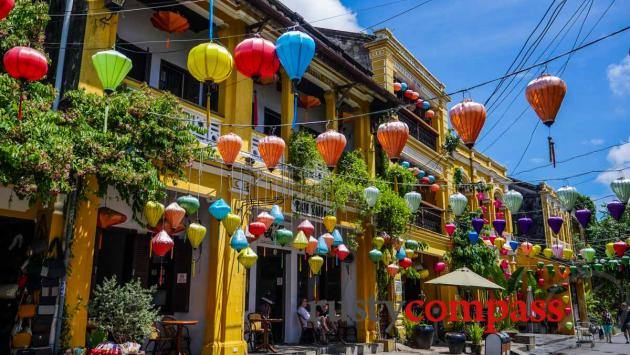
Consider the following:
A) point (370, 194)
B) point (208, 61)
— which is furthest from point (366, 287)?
point (208, 61)

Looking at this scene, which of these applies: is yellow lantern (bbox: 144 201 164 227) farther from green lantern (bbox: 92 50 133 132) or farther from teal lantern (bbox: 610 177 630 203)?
teal lantern (bbox: 610 177 630 203)

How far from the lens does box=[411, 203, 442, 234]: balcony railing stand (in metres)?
19.1

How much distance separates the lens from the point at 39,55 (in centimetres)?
635

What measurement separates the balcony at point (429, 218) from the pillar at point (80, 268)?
1268 centimetres

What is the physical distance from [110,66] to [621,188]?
11.2m

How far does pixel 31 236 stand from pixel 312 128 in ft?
28.8

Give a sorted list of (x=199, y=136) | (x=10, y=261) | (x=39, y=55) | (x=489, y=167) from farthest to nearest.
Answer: (x=489, y=167) → (x=199, y=136) → (x=10, y=261) → (x=39, y=55)

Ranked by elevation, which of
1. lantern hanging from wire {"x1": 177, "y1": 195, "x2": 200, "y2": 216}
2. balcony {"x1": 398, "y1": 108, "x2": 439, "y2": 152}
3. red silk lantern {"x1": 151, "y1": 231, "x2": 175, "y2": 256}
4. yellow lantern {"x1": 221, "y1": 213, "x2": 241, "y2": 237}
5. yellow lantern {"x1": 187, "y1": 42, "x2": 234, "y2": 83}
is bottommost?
red silk lantern {"x1": 151, "y1": 231, "x2": 175, "y2": 256}

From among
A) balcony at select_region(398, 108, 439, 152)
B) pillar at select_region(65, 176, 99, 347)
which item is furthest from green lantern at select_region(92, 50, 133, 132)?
balcony at select_region(398, 108, 439, 152)

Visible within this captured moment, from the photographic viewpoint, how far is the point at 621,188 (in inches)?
454

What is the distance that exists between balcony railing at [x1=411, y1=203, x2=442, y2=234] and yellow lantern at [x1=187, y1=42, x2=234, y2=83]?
1294 centimetres

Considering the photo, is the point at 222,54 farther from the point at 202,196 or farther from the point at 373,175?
the point at 373,175

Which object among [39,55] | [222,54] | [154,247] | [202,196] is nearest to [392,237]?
[202,196]

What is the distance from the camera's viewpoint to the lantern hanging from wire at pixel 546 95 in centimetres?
691
